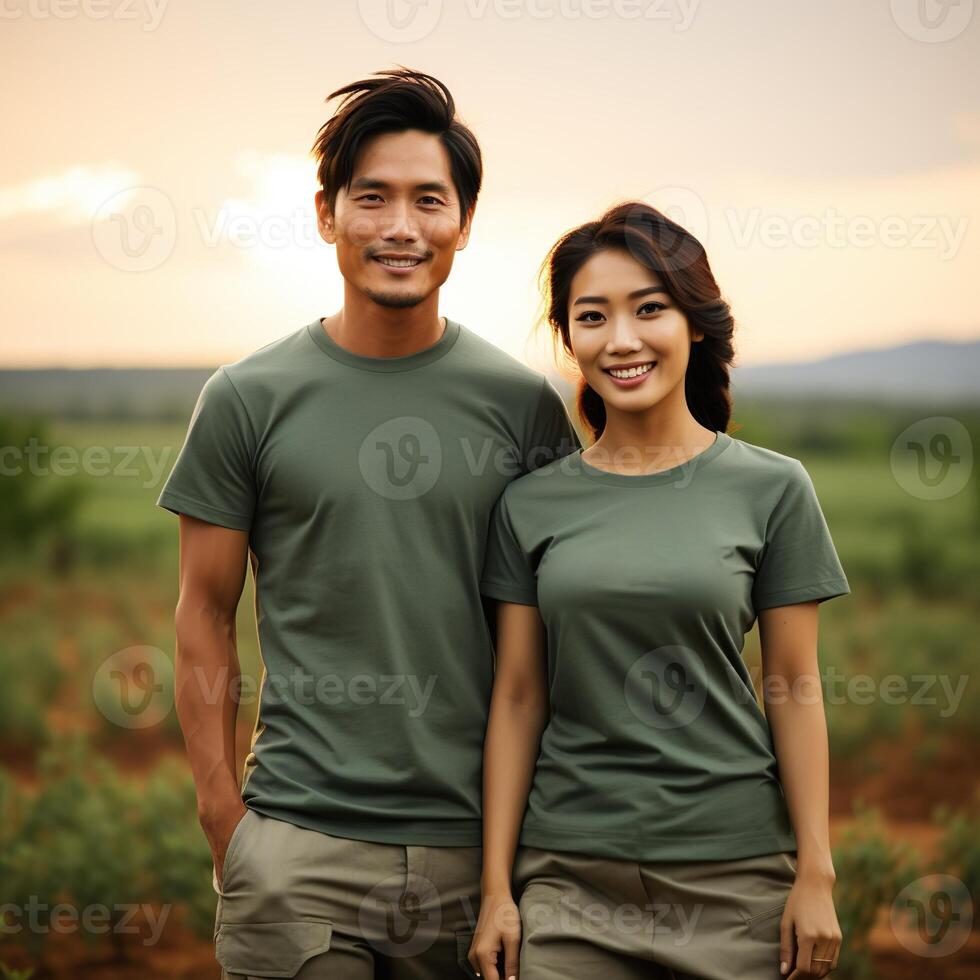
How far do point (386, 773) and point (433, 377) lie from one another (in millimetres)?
728

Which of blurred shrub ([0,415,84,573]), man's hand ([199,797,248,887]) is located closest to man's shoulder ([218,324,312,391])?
man's hand ([199,797,248,887])

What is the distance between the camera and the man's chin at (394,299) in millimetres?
2316

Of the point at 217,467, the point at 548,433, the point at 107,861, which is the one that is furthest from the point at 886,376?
the point at 217,467

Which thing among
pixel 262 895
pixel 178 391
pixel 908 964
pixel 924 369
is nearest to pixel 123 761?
pixel 178 391

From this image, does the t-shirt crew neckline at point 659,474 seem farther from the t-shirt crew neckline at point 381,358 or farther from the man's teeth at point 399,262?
the man's teeth at point 399,262

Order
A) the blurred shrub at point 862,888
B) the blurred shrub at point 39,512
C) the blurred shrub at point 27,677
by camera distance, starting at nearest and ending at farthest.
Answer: the blurred shrub at point 862,888 < the blurred shrub at point 27,677 < the blurred shrub at point 39,512

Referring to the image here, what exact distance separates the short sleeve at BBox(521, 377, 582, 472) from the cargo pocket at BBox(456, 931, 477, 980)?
0.86 metres

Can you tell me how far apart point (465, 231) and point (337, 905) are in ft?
4.18

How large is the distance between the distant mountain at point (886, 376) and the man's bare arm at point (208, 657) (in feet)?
20.6

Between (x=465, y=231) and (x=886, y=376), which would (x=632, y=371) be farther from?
(x=886, y=376)

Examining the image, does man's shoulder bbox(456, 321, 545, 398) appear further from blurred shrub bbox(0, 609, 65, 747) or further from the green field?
blurred shrub bbox(0, 609, 65, 747)

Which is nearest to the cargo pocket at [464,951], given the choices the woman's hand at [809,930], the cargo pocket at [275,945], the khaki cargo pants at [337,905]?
the khaki cargo pants at [337,905]

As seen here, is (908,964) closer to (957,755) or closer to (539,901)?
(957,755)

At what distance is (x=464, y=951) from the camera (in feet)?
7.48
